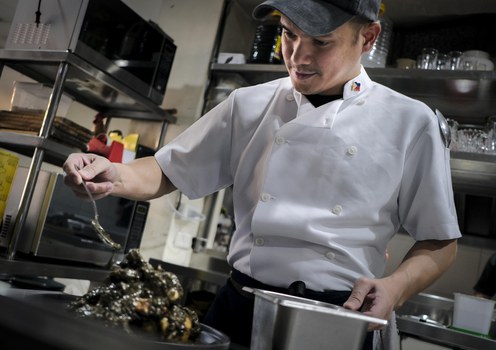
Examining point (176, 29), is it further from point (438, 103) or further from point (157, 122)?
point (438, 103)

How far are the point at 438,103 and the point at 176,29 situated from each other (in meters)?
1.78

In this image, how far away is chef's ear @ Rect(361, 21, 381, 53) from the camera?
1.34m

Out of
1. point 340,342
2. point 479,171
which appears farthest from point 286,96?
point 479,171

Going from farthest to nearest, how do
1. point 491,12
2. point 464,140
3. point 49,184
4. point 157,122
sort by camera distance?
point 157,122 → point 491,12 → point 464,140 → point 49,184

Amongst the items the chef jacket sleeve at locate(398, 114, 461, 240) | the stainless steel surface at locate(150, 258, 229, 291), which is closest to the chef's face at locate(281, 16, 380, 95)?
the chef jacket sleeve at locate(398, 114, 461, 240)

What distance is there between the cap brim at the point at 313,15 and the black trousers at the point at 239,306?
579 millimetres

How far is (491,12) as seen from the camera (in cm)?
308

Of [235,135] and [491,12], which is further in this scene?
[491,12]

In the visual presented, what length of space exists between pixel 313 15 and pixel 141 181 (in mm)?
591

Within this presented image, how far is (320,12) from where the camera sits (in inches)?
47.7

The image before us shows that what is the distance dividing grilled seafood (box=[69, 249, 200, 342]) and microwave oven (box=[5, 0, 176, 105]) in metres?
1.97

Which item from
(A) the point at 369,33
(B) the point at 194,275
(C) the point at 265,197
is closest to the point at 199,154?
(C) the point at 265,197

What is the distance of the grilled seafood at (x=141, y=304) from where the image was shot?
0.73 meters

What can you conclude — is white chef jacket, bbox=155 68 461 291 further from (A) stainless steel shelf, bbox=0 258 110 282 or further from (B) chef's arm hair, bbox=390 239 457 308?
(A) stainless steel shelf, bbox=0 258 110 282
